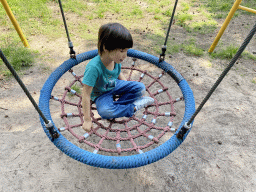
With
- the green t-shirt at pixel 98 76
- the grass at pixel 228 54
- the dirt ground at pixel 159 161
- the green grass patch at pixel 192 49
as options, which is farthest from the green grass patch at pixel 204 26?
the green t-shirt at pixel 98 76

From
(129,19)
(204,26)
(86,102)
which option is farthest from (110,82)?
(204,26)

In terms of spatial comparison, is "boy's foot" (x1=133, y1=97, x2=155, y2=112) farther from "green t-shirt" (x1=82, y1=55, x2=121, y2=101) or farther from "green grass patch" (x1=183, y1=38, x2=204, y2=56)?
"green grass patch" (x1=183, y1=38, x2=204, y2=56)

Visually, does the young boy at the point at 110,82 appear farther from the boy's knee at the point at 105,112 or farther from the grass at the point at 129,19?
the grass at the point at 129,19

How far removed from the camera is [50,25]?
336 centimetres

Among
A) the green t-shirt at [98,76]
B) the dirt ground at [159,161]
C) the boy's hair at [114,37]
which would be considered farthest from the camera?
the dirt ground at [159,161]

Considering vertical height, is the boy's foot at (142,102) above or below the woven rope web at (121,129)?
above

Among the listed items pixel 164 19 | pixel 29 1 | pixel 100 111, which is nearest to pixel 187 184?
pixel 100 111

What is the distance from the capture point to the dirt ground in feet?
5.06

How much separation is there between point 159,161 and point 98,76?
957 millimetres

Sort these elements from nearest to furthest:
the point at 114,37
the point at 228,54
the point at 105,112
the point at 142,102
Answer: the point at 114,37 < the point at 105,112 < the point at 142,102 < the point at 228,54

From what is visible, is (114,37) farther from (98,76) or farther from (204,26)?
(204,26)

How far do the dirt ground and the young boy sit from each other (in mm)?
506

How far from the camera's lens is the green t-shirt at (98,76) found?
1305mm

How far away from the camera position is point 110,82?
1.53 m
